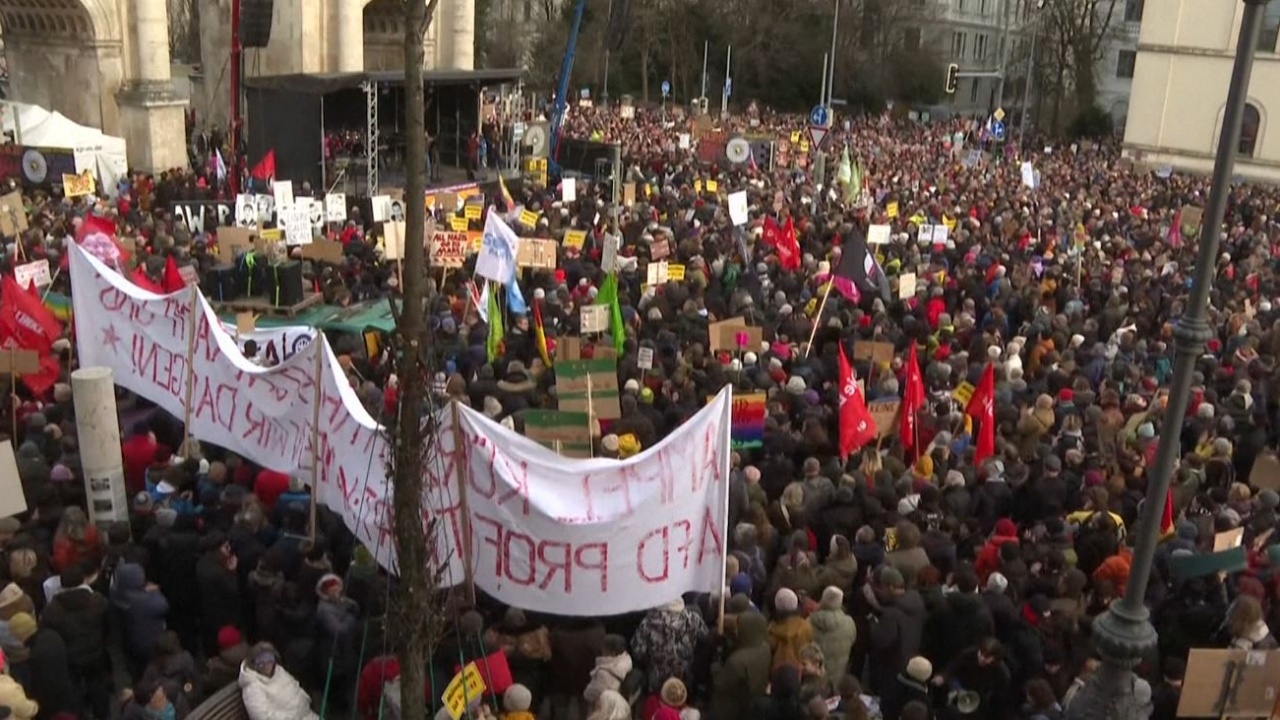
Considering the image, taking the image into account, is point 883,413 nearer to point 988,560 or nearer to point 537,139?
point 988,560

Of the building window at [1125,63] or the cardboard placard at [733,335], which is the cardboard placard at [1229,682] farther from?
the building window at [1125,63]

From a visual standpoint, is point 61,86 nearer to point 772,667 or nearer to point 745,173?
point 745,173

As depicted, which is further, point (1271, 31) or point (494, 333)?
point (1271, 31)

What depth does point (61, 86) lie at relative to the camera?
29141 mm

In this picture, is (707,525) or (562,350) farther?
(562,350)

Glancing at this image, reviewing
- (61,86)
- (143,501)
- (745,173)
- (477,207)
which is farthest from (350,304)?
(61,86)

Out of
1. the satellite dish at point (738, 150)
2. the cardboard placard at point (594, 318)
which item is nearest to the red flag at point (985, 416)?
the cardboard placard at point (594, 318)

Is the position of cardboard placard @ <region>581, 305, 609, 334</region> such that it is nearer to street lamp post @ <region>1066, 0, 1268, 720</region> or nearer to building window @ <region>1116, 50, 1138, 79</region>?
street lamp post @ <region>1066, 0, 1268, 720</region>

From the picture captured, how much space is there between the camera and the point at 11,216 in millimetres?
15414

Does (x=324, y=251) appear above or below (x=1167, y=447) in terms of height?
below

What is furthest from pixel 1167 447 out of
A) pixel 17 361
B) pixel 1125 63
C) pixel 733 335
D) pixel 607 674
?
pixel 1125 63

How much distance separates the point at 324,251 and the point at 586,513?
10.4 metres

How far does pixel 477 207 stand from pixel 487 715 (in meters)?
12.6

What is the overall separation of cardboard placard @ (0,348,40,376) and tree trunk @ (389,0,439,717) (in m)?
5.83
